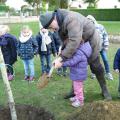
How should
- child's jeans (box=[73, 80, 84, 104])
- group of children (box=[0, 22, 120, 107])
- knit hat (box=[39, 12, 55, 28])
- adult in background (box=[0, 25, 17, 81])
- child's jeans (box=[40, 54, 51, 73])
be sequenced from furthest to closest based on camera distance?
child's jeans (box=[40, 54, 51, 73]) → adult in background (box=[0, 25, 17, 81]) → group of children (box=[0, 22, 120, 107]) → child's jeans (box=[73, 80, 84, 104]) → knit hat (box=[39, 12, 55, 28])

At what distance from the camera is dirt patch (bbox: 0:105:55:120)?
17.7ft

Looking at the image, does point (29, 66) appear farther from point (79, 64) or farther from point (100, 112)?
point (100, 112)

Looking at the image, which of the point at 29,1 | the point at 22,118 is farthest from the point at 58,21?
the point at 29,1

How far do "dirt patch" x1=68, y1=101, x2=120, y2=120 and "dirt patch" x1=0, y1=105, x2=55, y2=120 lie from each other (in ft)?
1.48

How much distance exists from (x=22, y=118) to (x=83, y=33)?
171 cm

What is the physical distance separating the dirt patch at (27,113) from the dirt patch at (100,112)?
45 centimetres

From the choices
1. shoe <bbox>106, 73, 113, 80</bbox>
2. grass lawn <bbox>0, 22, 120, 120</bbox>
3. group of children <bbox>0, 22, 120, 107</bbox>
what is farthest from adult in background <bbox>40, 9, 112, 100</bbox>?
shoe <bbox>106, 73, 113, 80</bbox>

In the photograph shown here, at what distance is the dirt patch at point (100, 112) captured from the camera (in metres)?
5.03

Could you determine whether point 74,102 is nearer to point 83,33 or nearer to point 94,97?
point 94,97

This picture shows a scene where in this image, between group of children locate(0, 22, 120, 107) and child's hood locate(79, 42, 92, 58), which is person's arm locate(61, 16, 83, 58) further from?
group of children locate(0, 22, 120, 107)

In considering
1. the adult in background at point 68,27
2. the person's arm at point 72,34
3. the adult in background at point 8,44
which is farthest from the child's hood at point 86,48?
the adult in background at point 8,44

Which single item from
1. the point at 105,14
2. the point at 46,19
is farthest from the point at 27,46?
the point at 105,14

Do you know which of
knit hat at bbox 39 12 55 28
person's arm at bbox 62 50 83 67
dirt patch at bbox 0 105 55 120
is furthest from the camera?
person's arm at bbox 62 50 83 67

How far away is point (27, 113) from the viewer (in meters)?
5.51
